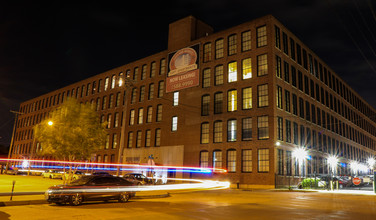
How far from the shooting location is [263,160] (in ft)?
116

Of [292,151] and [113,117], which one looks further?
[113,117]

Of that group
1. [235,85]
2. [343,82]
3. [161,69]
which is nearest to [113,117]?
[161,69]

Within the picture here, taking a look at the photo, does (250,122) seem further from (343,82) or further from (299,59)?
(343,82)

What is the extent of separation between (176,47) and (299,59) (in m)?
18.4

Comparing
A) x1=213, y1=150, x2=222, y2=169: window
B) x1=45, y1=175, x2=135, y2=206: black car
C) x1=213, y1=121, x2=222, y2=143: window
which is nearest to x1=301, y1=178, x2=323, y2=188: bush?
x1=213, y1=150, x2=222, y2=169: window

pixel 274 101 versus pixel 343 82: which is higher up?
pixel 343 82

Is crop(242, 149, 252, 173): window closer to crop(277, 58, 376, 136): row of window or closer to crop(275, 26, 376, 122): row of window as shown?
crop(277, 58, 376, 136): row of window

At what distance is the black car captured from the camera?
1478 centimetres

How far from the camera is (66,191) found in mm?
14812

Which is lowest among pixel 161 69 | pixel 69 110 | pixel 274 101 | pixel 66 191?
pixel 66 191

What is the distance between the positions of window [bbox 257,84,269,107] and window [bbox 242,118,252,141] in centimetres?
242

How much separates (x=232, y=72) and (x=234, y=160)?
1152 cm

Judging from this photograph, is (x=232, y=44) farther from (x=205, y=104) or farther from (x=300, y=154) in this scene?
(x=300, y=154)

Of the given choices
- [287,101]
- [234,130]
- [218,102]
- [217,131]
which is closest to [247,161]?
[234,130]
